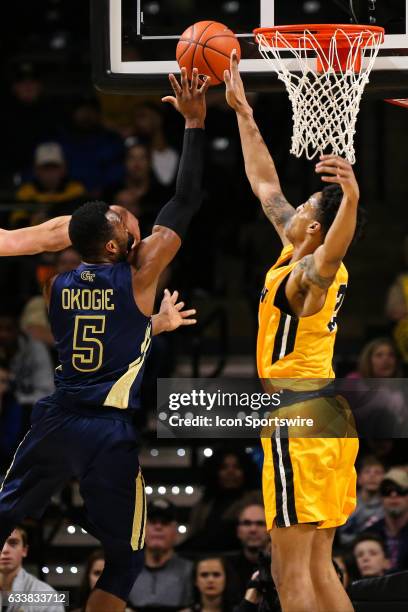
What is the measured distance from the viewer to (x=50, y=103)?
12.5m

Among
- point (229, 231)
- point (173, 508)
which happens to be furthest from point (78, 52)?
point (173, 508)

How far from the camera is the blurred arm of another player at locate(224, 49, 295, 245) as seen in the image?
6.62 meters

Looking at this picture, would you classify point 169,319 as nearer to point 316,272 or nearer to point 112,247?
point 112,247

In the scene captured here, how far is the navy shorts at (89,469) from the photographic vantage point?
6.12m

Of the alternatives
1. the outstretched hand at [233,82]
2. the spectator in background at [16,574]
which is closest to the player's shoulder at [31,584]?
the spectator in background at [16,574]

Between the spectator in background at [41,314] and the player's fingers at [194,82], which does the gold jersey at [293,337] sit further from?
the spectator in background at [41,314]

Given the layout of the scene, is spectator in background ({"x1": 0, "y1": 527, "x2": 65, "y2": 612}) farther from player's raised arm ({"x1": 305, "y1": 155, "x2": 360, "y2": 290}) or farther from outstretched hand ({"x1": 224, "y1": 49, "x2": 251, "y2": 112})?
outstretched hand ({"x1": 224, "y1": 49, "x2": 251, "y2": 112})

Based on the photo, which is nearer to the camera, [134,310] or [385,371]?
[134,310]

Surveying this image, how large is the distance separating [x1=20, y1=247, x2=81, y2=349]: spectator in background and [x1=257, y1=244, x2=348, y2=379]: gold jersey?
3561 mm

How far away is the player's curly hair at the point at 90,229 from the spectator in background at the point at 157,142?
175 inches

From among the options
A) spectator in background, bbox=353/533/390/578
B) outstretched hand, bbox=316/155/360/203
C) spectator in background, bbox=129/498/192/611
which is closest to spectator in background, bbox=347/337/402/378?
spectator in background, bbox=353/533/390/578

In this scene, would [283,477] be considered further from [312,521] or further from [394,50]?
[394,50]

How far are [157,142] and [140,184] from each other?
449 mm

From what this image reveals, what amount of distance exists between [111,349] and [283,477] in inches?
38.3
